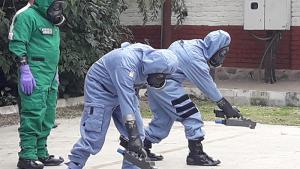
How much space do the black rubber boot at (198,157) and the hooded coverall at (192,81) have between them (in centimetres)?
7

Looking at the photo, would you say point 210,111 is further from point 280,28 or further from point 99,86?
point 99,86

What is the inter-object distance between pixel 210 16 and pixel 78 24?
460 cm

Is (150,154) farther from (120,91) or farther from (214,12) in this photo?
(214,12)

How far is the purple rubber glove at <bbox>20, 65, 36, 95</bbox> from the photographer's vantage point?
19.8ft

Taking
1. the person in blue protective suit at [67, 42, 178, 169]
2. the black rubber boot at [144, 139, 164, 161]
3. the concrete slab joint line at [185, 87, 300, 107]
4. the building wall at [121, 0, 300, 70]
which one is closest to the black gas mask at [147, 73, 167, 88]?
the person in blue protective suit at [67, 42, 178, 169]

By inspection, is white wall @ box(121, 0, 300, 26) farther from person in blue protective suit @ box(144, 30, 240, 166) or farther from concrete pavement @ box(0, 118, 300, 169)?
person in blue protective suit @ box(144, 30, 240, 166)

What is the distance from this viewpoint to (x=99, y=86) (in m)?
5.56

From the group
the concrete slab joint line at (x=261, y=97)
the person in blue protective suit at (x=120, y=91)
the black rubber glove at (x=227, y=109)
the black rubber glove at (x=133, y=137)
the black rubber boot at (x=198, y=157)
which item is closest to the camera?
the black rubber glove at (x=133, y=137)

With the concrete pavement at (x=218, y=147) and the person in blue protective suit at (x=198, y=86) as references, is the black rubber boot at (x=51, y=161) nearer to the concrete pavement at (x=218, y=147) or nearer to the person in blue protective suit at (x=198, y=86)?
the concrete pavement at (x=218, y=147)

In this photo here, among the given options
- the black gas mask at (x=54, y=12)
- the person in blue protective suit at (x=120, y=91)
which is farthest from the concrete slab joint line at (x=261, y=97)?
the person in blue protective suit at (x=120, y=91)

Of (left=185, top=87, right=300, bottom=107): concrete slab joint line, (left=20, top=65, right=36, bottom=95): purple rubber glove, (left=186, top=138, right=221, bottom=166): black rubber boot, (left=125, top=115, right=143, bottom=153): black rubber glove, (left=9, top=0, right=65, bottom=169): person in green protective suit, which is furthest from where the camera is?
(left=185, top=87, right=300, bottom=107): concrete slab joint line

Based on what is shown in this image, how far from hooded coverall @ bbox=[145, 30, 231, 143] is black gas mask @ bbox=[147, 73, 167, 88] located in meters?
1.26

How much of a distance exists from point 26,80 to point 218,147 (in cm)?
282

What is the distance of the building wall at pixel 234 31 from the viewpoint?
14.3m
